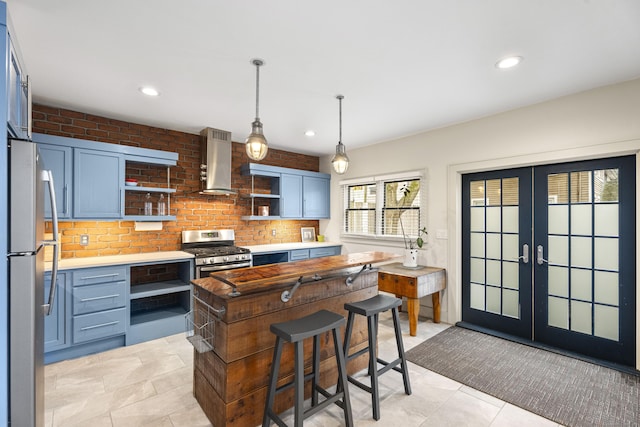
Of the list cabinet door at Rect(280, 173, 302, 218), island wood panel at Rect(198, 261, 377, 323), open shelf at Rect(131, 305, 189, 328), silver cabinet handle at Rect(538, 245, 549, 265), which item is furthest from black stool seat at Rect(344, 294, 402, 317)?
cabinet door at Rect(280, 173, 302, 218)

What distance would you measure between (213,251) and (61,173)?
1.77 metres

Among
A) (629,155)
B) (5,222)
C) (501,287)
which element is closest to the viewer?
(5,222)

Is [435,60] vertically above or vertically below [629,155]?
above

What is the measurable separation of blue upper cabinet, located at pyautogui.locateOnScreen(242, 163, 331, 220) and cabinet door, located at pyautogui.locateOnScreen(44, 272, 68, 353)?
2.36 metres

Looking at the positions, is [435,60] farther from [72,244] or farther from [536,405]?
[72,244]

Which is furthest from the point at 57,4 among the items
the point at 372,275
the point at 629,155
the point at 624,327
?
the point at 624,327

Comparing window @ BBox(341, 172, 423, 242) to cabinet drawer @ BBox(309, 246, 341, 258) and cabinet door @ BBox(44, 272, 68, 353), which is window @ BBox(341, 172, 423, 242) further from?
cabinet door @ BBox(44, 272, 68, 353)

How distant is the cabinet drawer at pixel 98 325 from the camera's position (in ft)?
9.86

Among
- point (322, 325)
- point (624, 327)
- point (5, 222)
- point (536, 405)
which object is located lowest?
point (536, 405)

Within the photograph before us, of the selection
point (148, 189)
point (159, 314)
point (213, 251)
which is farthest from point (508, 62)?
point (159, 314)

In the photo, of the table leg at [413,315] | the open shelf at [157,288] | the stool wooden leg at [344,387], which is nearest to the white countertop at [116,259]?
the open shelf at [157,288]

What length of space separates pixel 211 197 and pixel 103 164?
146 centimetres

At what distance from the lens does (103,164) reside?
11.0 feet

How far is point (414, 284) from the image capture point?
355 centimetres
